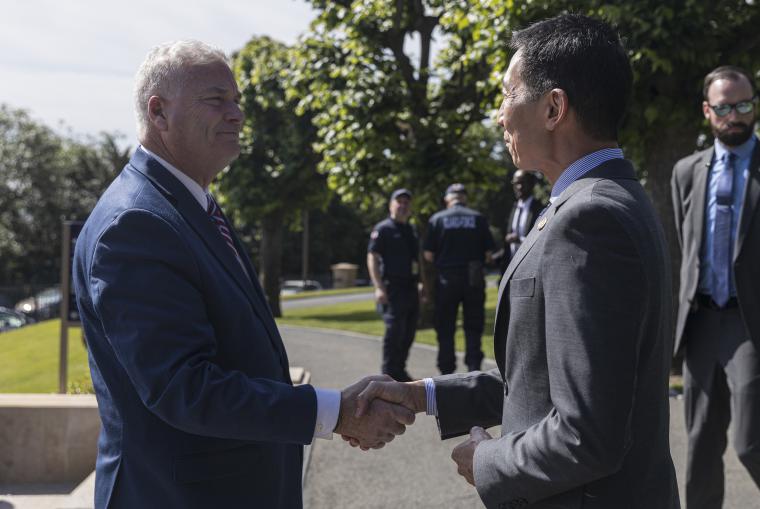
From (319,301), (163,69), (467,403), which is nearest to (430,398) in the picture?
(467,403)

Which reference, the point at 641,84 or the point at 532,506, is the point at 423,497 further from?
the point at 641,84

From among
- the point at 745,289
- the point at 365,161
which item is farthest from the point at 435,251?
the point at 365,161

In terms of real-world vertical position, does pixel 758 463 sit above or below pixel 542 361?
below

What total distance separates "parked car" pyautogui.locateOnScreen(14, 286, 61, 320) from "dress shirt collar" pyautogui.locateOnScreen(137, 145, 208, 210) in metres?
42.6

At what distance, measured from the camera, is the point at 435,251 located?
8.98 metres

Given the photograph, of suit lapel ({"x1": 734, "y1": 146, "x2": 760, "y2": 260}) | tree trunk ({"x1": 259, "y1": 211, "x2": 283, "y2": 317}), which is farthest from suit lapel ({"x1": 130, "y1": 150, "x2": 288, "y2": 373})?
tree trunk ({"x1": 259, "y1": 211, "x2": 283, "y2": 317})

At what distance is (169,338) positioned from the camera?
190 centimetres

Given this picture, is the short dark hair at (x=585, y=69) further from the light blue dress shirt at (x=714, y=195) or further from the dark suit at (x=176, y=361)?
the light blue dress shirt at (x=714, y=195)

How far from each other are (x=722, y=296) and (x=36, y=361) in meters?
13.3

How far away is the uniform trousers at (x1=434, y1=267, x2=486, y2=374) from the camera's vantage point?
28.8 ft

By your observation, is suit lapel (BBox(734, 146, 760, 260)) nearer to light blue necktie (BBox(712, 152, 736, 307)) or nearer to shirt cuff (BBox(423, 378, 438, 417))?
light blue necktie (BBox(712, 152, 736, 307))

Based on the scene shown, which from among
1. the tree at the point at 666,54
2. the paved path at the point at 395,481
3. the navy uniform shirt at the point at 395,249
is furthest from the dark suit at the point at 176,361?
the tree at the point at 666,54

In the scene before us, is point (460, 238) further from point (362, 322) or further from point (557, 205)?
point (362, 322)

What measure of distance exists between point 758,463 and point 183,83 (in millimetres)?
3019
